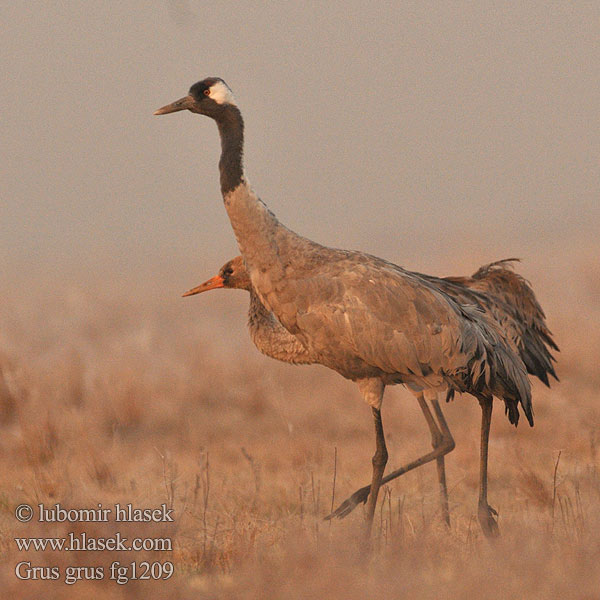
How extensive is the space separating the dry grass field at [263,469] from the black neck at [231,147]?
1.59m

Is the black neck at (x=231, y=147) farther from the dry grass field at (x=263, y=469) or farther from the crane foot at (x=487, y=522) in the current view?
the crane foot at (x=487, y=522)

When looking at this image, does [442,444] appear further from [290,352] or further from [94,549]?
[94,549]

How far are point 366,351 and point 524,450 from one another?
10.4 ft

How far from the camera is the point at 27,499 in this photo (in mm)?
Answer: 6754

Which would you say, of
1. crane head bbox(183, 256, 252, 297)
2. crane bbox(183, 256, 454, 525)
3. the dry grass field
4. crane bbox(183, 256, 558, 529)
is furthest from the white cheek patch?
crane head bbox(183, 256, 252, 297)

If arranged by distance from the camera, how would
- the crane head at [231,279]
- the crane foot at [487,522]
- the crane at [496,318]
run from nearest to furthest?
the crane foot at [487,522] → the crane at [496,318] → the crane head at [231,279]

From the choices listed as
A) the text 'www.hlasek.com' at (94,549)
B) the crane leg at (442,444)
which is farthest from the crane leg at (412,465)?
the text 'www.hlasek.com' at (94,549)

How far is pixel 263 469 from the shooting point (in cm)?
800

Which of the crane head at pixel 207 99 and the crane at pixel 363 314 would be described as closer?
the crane at pixel 363 314

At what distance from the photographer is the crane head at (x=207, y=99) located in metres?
5.90

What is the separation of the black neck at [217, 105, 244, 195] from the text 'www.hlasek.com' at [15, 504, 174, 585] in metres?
1.90

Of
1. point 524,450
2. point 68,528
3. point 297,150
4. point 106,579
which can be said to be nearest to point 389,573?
point 106,579

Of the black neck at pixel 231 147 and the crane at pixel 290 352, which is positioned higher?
the black neck at pixel 231 147

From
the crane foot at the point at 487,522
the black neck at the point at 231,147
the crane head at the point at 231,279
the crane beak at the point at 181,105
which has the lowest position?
the crane foot at the point at 487,522
